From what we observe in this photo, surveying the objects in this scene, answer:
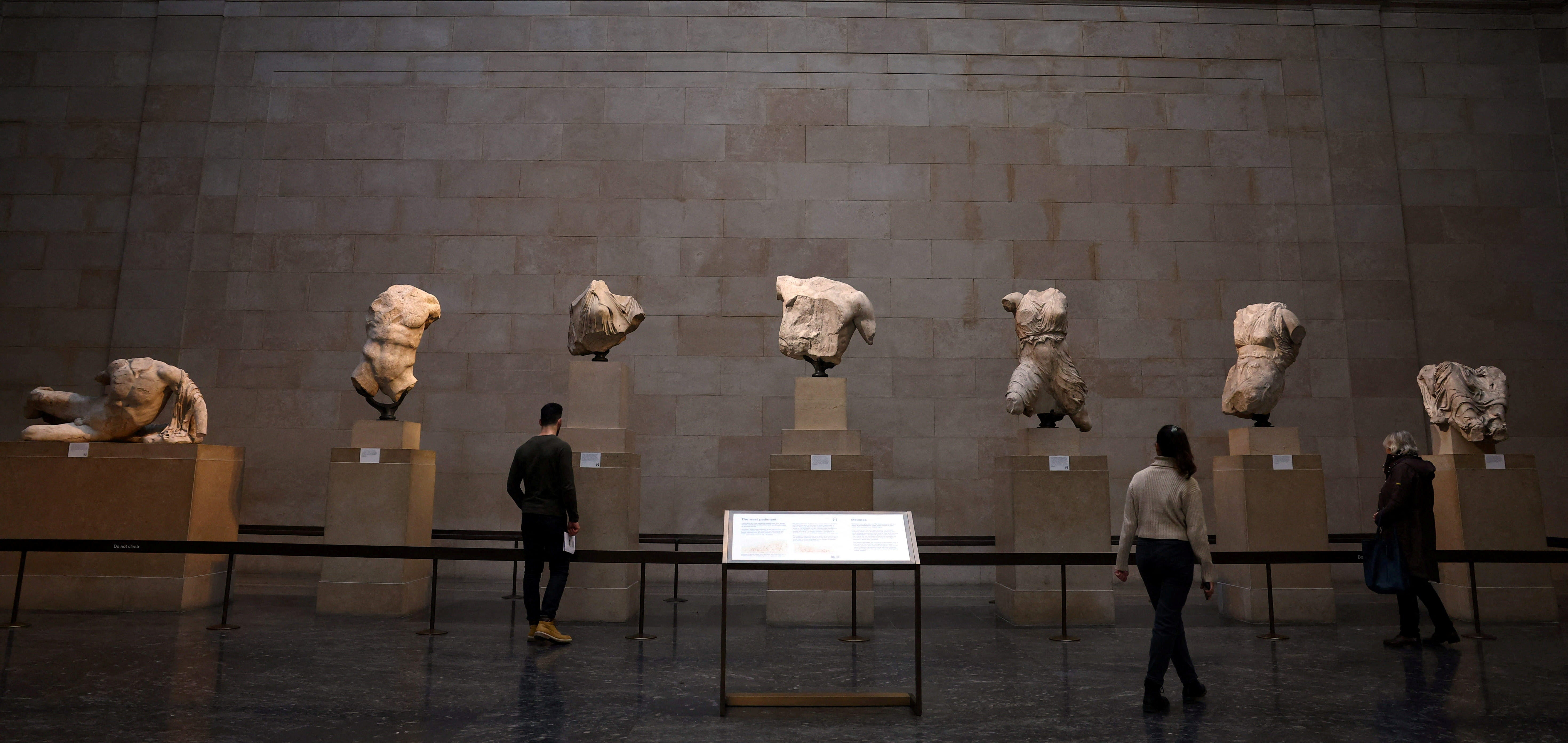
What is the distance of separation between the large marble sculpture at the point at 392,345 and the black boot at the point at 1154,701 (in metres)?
6.88

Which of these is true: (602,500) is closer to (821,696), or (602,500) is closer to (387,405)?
(387,405)

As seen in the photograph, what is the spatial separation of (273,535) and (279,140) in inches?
197

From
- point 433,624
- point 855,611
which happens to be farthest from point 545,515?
point 855,611

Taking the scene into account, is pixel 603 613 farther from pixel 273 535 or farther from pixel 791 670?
pixel 273 535

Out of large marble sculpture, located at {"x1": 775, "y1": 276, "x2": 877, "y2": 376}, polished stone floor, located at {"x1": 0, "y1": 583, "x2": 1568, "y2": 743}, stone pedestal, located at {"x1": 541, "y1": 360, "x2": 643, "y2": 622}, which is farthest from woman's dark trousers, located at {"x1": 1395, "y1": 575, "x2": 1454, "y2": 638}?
stone pedestal, located at {"x1": 541, "y1": 360, "x2": 643, "y2": 622}

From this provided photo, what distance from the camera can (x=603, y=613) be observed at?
7602 mm

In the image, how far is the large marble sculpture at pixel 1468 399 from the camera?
8.30 m

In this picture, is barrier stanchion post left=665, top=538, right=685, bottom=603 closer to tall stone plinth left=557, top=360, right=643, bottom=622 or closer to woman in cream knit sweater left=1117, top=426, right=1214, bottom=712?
tall stone plinth left=557, top=360, right=643, bottom=622

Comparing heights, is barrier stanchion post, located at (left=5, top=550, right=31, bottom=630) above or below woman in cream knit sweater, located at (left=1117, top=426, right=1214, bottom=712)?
below

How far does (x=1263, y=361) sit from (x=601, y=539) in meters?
6.44

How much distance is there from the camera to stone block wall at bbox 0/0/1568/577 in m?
10.6

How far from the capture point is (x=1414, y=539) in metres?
6.76

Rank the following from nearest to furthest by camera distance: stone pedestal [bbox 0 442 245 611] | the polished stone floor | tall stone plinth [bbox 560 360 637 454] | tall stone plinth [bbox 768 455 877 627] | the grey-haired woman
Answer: the polished stone floor, the grey-haired woman, tall stone plinth [bbox 768 455 877 627], tall stone plinth [bbox 560 360 637 454], stone pedestal [bbox 0 442 245 611]

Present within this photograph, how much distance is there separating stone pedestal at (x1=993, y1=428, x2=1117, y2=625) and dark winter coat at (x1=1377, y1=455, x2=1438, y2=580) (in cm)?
210
